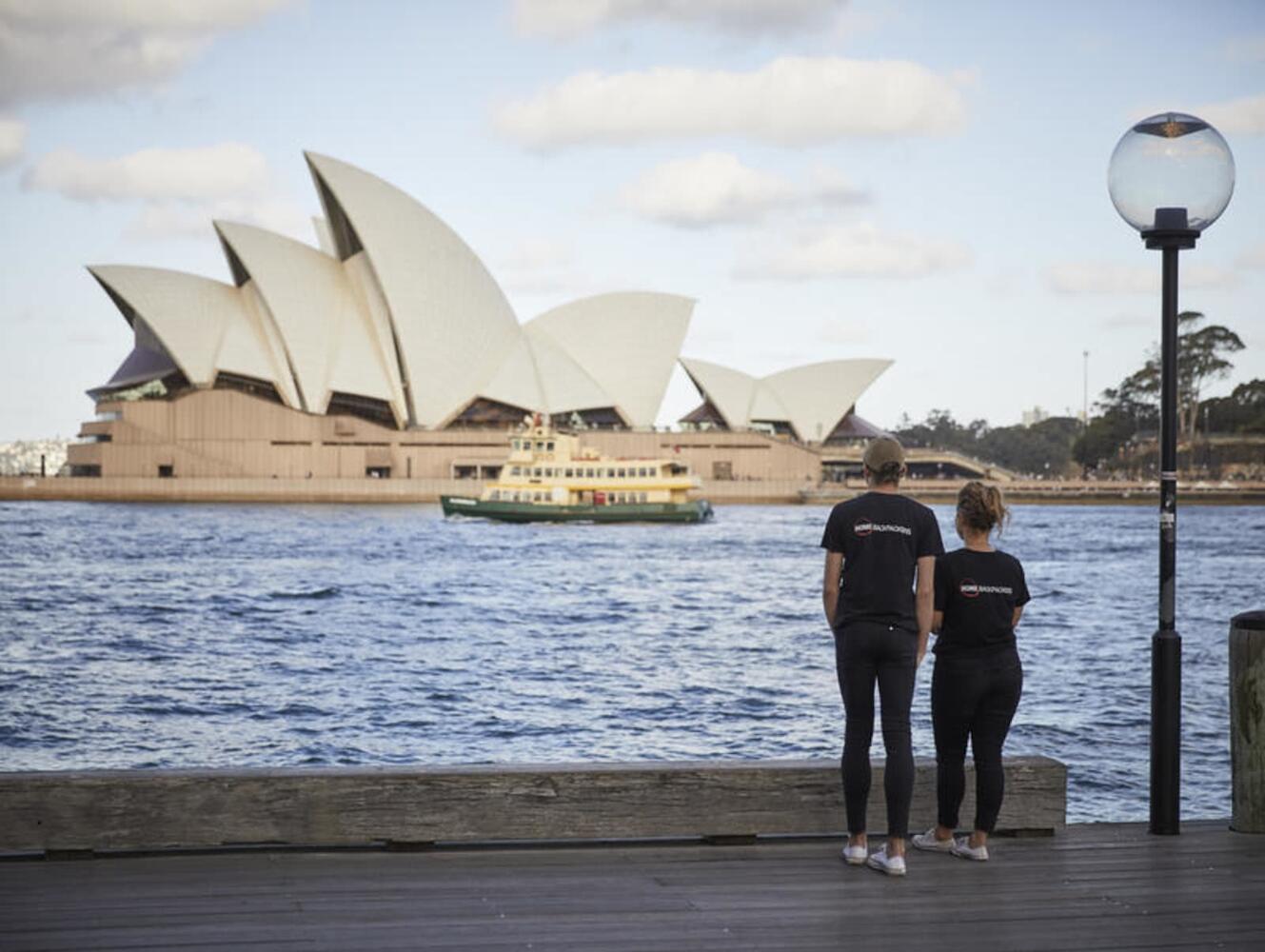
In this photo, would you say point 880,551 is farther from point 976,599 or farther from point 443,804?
point 443,804

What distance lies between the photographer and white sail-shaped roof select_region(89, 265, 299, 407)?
73062 mm

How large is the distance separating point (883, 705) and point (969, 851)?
0.61 meters

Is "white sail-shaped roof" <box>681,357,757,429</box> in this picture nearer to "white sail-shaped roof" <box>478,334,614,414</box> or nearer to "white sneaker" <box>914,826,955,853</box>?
"white sail-shaped roof" <box>478,334,614,414</box>

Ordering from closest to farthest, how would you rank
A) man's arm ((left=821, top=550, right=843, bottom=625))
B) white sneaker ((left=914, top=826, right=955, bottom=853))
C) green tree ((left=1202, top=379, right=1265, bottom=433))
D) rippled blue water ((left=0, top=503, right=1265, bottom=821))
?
man's arm ((left=821, top=550, right=843, bottom=625)) < white sneaker ((left=914, top=826, right=955, bottom=853)) < rippled blue water ((left=0, top=503, right=1265, bottom=821)) < green tree ((left=1202, top=379, right=1265, bottom=433))

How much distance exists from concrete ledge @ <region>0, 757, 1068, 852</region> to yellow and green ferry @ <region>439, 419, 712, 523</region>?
53.8 m

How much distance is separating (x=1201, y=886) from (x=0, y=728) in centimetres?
1245

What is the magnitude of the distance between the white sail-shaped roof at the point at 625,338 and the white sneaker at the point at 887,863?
3084 inches

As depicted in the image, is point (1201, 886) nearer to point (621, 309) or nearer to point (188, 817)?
point (188, 817)

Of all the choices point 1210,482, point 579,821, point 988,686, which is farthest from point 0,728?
point 1210,482

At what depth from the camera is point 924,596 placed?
16.6ft

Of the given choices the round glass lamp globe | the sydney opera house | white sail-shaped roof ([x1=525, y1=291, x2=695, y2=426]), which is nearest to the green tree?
the sydney opera house

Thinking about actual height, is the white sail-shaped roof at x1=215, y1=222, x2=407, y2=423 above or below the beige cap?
above

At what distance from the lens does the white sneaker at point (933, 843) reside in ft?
17.5

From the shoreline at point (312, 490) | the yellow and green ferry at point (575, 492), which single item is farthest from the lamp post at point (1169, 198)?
the shoreline at point (312, 490)
